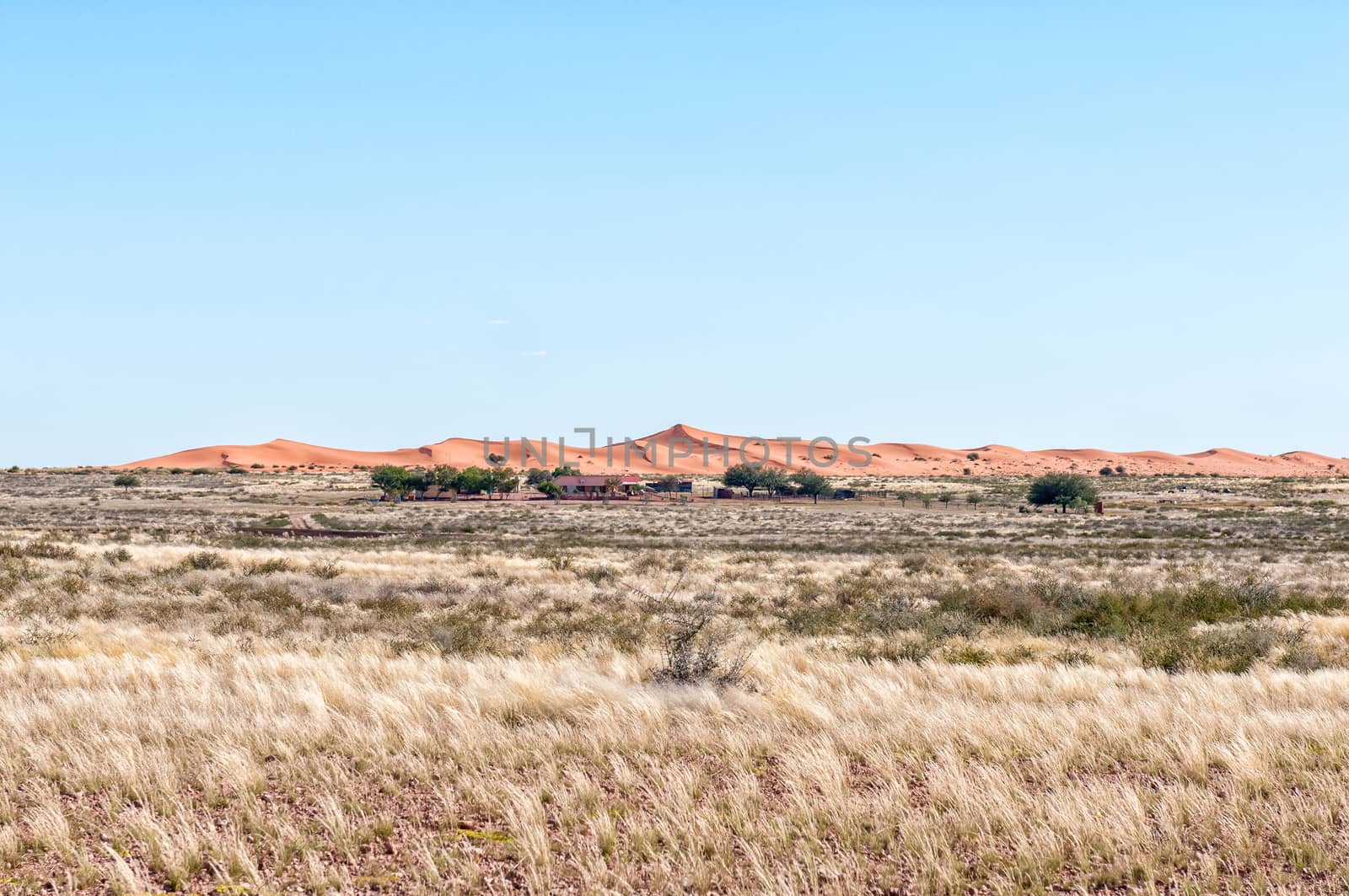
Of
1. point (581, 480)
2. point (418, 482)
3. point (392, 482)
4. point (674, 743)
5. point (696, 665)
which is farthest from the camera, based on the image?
point (581, 480)

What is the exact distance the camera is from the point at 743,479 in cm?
11225

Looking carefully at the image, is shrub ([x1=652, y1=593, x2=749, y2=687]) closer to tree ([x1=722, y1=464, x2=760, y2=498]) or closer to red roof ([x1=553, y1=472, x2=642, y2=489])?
red roof ([x1=553, y1=472, x2=642, y2=489])

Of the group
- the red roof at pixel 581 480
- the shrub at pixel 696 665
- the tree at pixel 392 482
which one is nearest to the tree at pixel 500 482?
the red roof at pixel 581 480

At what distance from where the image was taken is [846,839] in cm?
618

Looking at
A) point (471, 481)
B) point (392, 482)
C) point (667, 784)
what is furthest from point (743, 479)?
point (667, 784)

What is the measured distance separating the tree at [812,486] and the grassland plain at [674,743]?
84787 millimetres

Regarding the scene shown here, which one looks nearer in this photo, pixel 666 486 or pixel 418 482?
pixel 418 482

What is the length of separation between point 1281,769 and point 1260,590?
16.2m

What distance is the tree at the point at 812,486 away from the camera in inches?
4195

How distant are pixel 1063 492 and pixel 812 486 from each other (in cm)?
2940

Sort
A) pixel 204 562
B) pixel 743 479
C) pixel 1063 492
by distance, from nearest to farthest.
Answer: pixel 204 562, pixel 1063 492, pixel 743 479

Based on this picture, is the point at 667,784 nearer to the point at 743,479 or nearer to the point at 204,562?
the point at 204,562

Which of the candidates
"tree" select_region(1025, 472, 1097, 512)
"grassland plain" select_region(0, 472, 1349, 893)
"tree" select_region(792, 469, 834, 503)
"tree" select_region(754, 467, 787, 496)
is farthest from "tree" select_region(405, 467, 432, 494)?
"grassland plain" select_region(0, 472, 1349, 893)

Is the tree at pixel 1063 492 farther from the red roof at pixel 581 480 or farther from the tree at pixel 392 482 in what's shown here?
the tree at pixel 392 482
